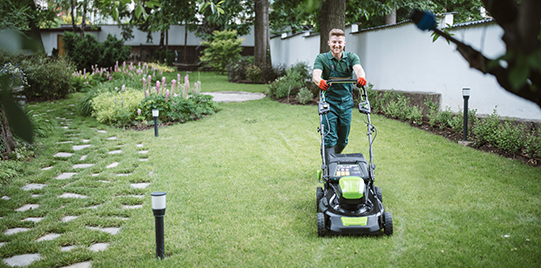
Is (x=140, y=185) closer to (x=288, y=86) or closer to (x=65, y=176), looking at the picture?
(x=65, y=176)

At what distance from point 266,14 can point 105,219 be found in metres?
17.5

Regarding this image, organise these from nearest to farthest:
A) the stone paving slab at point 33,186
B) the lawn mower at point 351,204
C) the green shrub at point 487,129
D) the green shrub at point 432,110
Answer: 1. the lawn mower at point 351,204
2. the stone paving slab at point 33,186
3. the green shrub at point 487,129
4. the green shrub at point 432,110

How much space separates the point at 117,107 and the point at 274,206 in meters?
6.58

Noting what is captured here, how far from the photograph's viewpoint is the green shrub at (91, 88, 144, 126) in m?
9.55

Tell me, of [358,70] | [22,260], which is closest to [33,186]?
[22,260]

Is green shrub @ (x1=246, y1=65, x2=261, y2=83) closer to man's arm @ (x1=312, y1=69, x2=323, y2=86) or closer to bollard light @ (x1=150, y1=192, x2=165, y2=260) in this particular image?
man's arm @ (x1=312, y1=69, x2=323, y2=86)

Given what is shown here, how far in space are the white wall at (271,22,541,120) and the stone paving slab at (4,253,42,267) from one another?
4997 millimetres

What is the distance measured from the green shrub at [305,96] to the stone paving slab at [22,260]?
939 centimetres

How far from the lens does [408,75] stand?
32.1ft

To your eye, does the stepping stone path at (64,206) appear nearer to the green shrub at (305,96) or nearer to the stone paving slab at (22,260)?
the stone paving slab at (22,260)

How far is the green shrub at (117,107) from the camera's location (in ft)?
31.3

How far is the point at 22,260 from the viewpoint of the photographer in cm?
326

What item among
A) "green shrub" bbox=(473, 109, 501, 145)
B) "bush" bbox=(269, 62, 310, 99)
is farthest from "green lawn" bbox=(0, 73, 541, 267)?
"bush" bbox=(269, 62, 310, 99)

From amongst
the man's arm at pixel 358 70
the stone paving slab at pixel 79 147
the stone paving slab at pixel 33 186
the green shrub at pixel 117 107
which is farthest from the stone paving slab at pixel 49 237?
the green shrub at pixel 117 107
